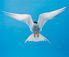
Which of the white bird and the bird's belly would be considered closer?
the white bird

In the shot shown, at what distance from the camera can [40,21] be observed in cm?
127

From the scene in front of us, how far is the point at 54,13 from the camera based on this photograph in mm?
1104

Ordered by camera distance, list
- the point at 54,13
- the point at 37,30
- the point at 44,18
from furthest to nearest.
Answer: the point at 37,30
the point at 44,18
the point at 54,13

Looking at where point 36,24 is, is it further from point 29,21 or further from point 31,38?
point 31,38

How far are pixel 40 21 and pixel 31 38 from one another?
22cm

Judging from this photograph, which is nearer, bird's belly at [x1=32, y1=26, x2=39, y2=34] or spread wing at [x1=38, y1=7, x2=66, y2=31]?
spread wing at [x1=38, y1=7, x2=66, y2=31]

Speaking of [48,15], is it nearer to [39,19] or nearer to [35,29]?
[39,19]

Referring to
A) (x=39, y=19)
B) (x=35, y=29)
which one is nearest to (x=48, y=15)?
(x=39, y=19)

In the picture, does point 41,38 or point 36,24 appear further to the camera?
point 41,38

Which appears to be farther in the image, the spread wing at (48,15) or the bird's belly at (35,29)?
the bird's belly at (35,29)

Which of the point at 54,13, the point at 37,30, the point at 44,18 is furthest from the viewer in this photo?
the point at 37,30

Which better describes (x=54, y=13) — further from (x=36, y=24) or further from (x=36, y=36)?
(x=36, y=36)

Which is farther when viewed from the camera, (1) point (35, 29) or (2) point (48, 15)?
(1) point (35, 29)

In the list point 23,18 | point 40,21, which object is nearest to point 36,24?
point 40,21
